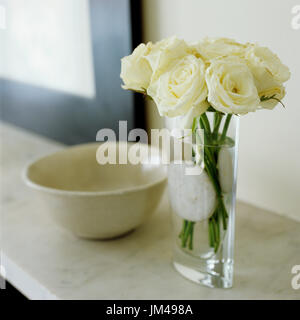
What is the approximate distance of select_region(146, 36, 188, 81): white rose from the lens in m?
0.56

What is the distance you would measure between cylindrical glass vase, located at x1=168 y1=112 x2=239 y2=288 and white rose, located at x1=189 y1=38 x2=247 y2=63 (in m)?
0.08

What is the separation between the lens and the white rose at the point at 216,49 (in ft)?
1.84

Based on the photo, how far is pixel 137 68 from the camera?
58 centimetres

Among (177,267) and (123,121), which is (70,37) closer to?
(123,121)

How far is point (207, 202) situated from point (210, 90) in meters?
0.18

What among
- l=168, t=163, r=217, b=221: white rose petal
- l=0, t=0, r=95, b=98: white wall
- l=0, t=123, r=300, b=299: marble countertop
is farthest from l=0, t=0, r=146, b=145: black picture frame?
l=168, t=163, r=217, b=221: white rose petal

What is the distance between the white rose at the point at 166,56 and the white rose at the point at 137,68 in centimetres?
1

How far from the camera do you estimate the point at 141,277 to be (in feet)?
2.32

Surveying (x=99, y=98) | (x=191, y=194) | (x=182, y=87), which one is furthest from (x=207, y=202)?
(x=99, y=98)

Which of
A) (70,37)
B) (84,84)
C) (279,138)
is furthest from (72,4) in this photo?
(279,138)

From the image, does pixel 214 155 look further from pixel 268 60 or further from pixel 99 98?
pixel 99 98

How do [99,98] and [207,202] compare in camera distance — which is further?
[99,98]

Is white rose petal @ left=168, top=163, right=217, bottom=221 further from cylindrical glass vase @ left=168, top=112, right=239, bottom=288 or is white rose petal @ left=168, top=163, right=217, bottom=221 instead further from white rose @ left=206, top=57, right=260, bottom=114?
white rose @ left=206, top=57, right=260, bottom=114

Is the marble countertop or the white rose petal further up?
the white rose petal
